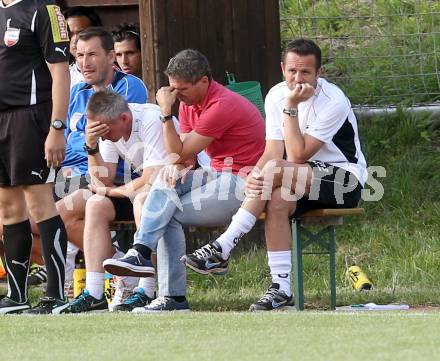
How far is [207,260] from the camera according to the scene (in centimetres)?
771

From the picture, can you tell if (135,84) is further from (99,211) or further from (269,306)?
(269,306)

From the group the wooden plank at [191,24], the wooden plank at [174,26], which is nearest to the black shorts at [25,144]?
the wooden plank at [174,26]

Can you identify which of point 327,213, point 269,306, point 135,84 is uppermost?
point 135,84

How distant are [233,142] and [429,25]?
4.58 metres

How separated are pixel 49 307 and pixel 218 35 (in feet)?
11.3

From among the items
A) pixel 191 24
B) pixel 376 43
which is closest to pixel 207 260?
pixel 191 24

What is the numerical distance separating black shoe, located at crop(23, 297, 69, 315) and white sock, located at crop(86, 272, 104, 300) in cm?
28

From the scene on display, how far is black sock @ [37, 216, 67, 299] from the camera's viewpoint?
7.84 metres

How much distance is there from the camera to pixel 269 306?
25.7 ft

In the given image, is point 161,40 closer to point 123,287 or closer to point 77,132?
point 77,132

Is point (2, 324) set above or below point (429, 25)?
below

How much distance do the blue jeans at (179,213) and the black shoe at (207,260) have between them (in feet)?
0.67

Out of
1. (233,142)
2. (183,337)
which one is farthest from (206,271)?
(183,337)

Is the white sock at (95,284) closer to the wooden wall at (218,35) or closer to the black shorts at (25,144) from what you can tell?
the black shorts at (25,144)
